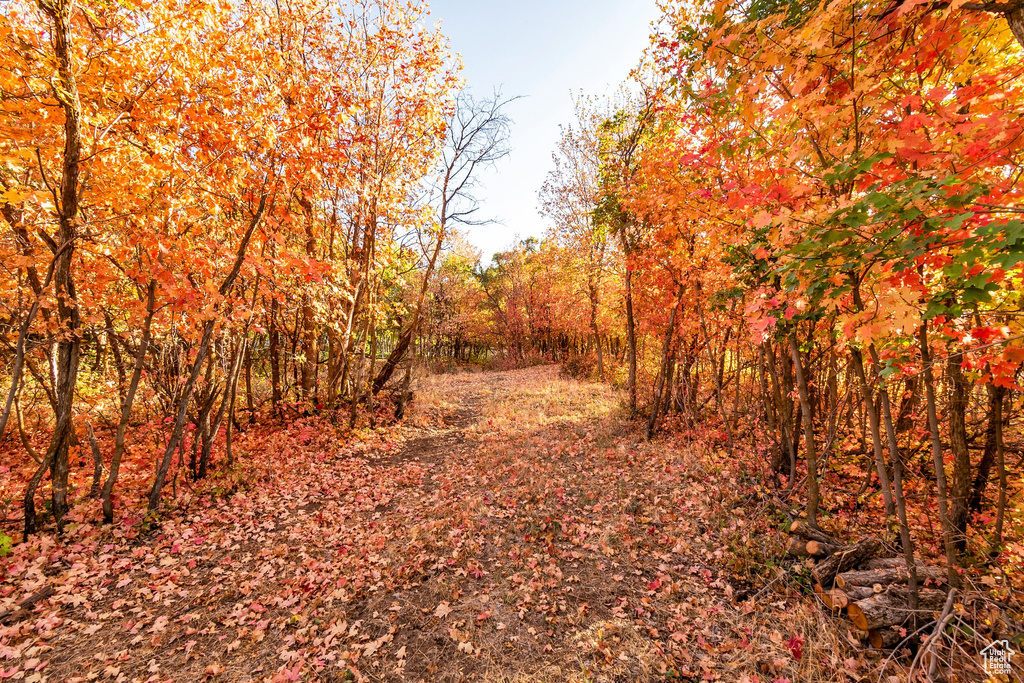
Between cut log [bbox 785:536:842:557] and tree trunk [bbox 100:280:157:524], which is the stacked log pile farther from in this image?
tree trunk [bbox 100:280:157:524]

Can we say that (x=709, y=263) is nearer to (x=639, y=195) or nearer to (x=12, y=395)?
(x=639, y=195)

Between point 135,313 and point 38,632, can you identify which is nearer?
point 38,632

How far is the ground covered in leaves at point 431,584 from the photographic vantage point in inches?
156

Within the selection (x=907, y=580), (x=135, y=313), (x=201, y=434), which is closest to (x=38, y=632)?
(x=201, y=434)

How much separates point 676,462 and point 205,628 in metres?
8.45

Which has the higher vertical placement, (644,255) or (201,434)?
(644,255)

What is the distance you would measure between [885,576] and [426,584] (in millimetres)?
5487

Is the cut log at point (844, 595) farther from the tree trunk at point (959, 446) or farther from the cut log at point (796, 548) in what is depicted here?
the tree trunk at point (959, 446)

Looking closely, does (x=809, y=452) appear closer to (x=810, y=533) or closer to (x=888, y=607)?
(x=810, y=533)

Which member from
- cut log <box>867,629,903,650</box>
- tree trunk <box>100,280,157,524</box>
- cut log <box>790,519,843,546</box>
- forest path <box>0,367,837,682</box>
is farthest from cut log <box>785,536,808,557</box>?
tree trunk <box>100,280,157,524</box>

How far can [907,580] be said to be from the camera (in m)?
4.02

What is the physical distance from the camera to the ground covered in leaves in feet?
13.0

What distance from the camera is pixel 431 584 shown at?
17.2 ft

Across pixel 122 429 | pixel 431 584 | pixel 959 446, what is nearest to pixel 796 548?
pixel 959 446
